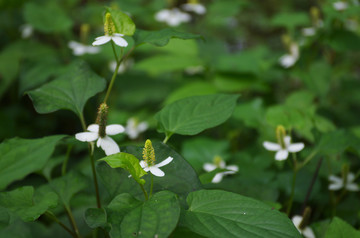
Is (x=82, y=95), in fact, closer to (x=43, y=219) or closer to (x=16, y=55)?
(x=43, y=219)

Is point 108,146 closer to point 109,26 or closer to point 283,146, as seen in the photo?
point 109,26

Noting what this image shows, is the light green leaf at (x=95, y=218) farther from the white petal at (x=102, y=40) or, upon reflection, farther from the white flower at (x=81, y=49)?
the white flower at (x=81, y=49)


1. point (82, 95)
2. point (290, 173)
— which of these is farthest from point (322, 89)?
point (82, 95)

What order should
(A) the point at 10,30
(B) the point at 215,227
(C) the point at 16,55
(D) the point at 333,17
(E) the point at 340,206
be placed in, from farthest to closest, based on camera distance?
(A) the point at 10,30 < (C) the point at 16,55 < (D) the point at 333,17 < (E) the point at 340,206 < (B) the point at 215,227

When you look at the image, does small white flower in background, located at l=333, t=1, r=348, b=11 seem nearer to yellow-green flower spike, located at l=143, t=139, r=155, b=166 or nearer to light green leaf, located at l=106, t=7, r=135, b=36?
light green leaf, located at l=106, t=7, r=135, b=36

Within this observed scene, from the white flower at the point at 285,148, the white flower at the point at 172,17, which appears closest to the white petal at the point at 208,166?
the white flower at the point at 285,148

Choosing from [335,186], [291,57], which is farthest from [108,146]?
[291,57]
